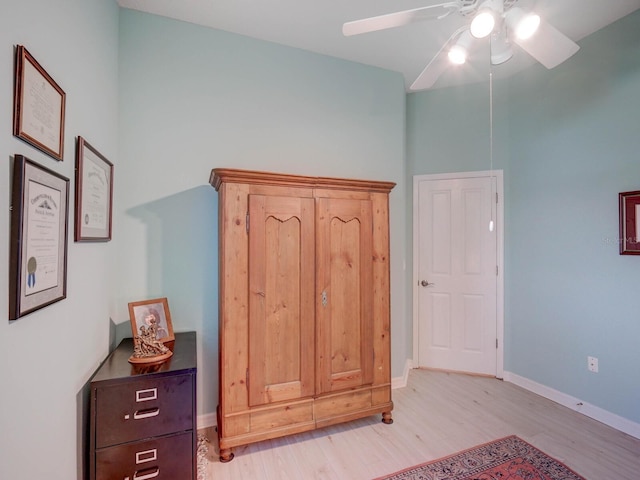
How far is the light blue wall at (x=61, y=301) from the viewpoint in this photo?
0.92m

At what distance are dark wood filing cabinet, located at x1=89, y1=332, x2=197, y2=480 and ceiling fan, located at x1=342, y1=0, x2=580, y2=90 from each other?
6.31 feet

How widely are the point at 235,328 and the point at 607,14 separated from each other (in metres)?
3.36

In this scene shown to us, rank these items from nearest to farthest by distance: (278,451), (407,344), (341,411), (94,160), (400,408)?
(94,160) < (278,451) < (341,411) < (400,408) < (407,344)

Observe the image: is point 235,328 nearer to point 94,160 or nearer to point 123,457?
point 123,457

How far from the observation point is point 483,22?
1.33m

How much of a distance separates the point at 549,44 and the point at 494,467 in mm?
2324

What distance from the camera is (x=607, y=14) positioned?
2215mm

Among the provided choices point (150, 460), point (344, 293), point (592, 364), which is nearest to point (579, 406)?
point (592, 364)

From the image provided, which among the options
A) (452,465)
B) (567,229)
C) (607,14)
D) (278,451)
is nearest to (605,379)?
(567,229)

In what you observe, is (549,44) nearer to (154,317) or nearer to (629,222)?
(629,222)

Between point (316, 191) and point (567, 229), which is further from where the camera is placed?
point (567, 229)

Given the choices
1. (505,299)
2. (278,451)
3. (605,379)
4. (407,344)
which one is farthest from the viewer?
(407,344)

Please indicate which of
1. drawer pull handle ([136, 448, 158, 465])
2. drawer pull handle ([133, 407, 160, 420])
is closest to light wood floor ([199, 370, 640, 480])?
drawer pull handle ([136, 448, 158, 465])

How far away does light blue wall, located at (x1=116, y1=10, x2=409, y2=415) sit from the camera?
2145 millimetres
